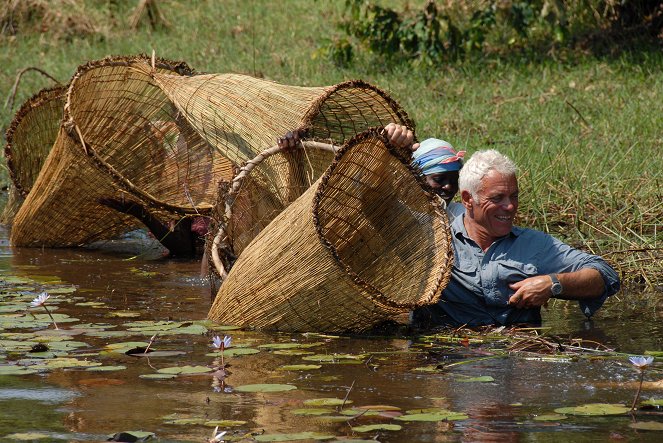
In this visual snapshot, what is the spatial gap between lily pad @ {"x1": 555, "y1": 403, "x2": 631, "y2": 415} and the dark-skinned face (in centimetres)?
204

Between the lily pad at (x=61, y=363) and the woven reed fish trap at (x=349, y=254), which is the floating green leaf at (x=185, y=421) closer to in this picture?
the lily pad at (x=61, y=363)

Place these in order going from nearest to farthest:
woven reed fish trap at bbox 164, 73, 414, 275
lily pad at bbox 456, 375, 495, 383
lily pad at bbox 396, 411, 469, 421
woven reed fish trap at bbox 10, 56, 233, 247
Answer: lily pad at bbox 396, 411, 469, 421 → lily pad at bbox 456, 375, 495, 383 → woven reed fish trap at bbox 164, 73, 414, 275 → woven reed fish trap at bbox 10, 56, 233, 247

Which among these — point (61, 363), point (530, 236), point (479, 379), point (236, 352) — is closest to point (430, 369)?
point (479, 379)

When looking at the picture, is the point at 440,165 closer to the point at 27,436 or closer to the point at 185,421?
the point at 185,421

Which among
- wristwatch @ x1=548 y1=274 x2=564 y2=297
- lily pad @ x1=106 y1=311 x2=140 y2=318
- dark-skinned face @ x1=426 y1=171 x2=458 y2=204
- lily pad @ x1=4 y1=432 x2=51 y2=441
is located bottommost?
lily pad @ x1=106 y1=311 x2=140 y2=318

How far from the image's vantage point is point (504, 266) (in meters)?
4.80

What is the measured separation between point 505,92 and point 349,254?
465 cm

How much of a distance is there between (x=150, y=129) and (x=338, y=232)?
2.61 metres

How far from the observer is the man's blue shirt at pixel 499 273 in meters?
4.79

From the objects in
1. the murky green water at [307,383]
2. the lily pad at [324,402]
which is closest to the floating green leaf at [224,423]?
the murky green water at [307,383]

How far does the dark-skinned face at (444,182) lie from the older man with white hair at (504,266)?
490 mm

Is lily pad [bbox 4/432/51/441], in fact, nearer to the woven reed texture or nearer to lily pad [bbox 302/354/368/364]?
lily pad [bbox 302/354/368/364]

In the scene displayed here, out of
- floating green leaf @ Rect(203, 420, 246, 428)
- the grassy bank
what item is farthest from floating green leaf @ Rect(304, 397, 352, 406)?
the grassy bank

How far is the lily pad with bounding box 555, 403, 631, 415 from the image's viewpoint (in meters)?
3.49
